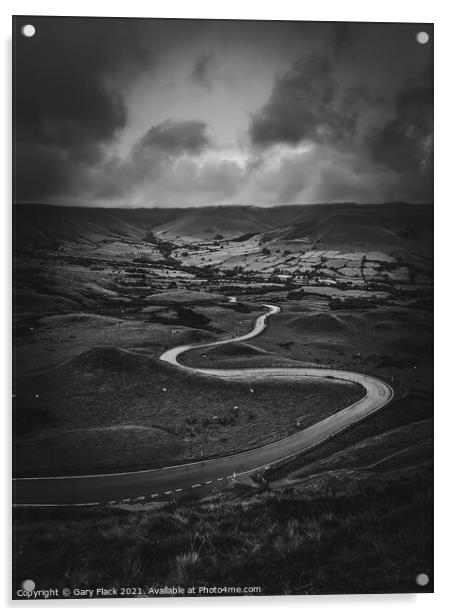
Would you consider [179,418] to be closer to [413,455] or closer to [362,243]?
[413,455]

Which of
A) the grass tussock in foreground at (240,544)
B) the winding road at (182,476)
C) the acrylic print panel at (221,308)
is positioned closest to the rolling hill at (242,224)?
the acrylic print panel at (221,308)

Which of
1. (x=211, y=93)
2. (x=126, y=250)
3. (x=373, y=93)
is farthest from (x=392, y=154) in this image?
(x=126, y=250)

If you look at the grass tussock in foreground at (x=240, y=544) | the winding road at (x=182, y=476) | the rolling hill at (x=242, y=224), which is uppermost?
the rolling hill at (x=242, y=224)

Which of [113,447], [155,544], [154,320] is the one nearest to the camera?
[155,544]

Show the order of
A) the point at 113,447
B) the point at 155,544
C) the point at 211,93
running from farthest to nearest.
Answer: the point at 211,93
the point at 113,447
the point at 155,544

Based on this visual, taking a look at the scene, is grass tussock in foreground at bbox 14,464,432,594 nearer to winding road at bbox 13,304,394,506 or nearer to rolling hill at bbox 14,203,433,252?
winding road at bbox 13,304,394,506

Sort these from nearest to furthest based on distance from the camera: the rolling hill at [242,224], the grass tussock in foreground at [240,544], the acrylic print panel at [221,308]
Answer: the grass tussock in foreground at [240,544] < the acrylic print panel at [221,308] < the rolling hill at [242,224]

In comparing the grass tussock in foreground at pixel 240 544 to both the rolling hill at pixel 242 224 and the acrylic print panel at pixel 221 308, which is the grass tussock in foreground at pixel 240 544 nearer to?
the acrylic print panel at pixel 221 308
